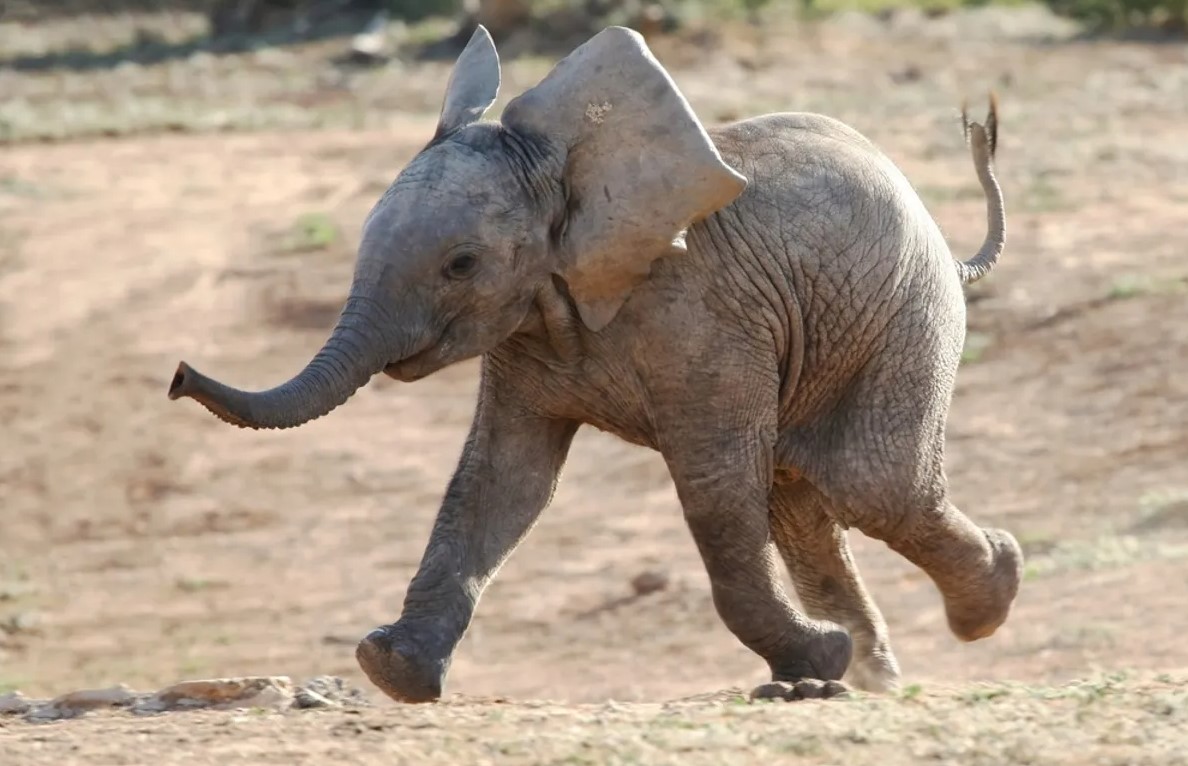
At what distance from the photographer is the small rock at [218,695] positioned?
21.4ft

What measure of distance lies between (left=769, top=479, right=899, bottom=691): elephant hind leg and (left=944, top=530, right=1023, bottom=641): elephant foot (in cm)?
30

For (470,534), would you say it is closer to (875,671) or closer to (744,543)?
(744,543)

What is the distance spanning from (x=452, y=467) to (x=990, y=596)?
19.1 feet

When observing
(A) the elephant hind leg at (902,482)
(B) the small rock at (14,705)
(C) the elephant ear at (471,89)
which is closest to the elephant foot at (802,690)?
(A) the elephant hind leg at (902,482)

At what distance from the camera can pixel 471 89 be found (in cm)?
664

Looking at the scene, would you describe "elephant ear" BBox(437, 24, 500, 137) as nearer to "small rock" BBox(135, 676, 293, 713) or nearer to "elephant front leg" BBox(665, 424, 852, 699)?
"elephant front leg" BBox(665, 424, 852, 699)

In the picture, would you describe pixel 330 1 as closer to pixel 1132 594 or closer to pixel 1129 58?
pixel 1129 58

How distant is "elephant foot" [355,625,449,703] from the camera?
645 cm

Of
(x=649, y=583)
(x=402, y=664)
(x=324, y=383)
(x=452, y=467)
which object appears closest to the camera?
(x=324, y=383)

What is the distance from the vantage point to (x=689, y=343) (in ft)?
20.7

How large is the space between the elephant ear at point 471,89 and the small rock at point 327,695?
59.5 inches

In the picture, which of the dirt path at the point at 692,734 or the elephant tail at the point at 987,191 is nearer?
the dirt path at the point at 692,734

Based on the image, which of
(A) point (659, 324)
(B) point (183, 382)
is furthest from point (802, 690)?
(B) point (183, 382)

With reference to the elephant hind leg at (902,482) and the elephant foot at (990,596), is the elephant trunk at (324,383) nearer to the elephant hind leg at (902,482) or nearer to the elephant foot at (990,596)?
the elephant hind leg at (902,482)
